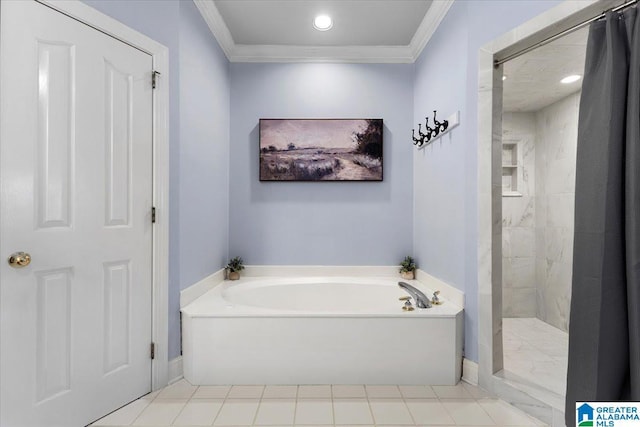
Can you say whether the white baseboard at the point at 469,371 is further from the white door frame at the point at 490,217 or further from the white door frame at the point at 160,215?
the white door frame at the point at 160,215

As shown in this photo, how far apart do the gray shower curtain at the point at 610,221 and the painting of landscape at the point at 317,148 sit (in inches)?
70.5

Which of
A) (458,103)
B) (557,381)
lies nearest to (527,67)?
(458,103)

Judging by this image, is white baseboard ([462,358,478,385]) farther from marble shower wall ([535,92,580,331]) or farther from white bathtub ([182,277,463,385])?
marble shower wall ([535,92,580,331])

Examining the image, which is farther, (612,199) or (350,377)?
(350,377)

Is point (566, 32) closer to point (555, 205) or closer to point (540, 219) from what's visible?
point (555, 205)

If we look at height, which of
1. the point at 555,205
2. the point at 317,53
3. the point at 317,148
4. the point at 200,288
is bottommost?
the point at 200,288

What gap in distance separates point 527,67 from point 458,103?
868mm

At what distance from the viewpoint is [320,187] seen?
3.12 metres

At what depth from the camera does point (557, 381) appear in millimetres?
1924

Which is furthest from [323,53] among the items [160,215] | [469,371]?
[469,371]

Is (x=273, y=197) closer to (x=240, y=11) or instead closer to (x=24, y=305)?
(x=240, y=11)

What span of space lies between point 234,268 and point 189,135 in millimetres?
1218

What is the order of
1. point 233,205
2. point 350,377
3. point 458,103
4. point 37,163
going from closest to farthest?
point 37,163 < point 350,377 < point 458,103 < point 233,205

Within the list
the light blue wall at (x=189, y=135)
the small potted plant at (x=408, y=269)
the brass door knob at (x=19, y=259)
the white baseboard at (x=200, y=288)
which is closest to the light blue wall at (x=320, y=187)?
the small potted plant at (x=408, y=269)
